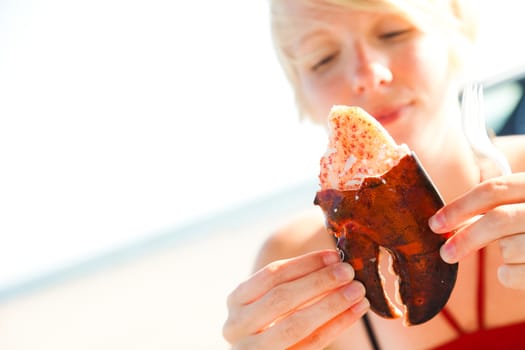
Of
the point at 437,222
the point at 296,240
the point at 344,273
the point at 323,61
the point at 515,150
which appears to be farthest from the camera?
the point at 296,240

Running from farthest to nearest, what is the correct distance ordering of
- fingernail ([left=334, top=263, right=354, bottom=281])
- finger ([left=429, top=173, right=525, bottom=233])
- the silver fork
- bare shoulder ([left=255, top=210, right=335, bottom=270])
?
1. bare shoulder ([left=255, top=210, right=335, bottom=270])
2. the silver fork
3. fingernail ([left=334, top=263, right=354, bottom=281])
4. finger ([left=429, top=173, right=525, bottom=233])

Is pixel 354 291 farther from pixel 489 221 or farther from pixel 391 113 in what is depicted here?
pixel 391 113

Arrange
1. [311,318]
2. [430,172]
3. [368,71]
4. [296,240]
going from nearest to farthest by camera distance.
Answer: [311,318]
[368,71]
[430,172]
[296,240]

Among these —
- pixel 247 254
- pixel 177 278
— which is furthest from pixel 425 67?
pixel 177 278

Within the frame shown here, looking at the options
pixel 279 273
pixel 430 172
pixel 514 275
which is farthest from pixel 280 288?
pixel 430 172

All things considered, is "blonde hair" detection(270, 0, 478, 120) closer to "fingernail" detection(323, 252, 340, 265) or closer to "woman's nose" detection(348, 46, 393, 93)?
"woman's nose" detection(348, 46, 393, 93)

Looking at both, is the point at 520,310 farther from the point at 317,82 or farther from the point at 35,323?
the point at 35,323

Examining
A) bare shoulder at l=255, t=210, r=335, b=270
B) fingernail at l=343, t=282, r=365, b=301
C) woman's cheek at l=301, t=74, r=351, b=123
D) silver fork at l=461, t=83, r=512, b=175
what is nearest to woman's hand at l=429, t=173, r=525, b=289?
fingernail at l=343, t=282, r=365, b=301

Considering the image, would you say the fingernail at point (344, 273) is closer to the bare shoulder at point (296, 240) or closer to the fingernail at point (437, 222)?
the fingernail at point (437, 222)
